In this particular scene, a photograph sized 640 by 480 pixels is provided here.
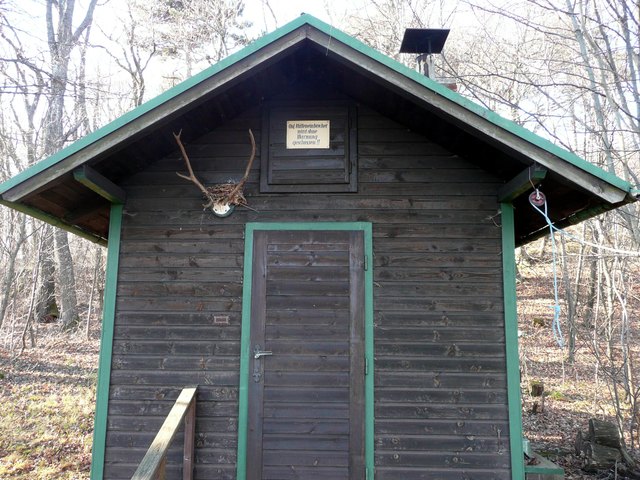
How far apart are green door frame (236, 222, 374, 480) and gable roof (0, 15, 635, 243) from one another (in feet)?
3.58

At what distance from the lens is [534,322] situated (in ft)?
46.6

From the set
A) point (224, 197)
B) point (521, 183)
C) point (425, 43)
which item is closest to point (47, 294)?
point (224, 197)

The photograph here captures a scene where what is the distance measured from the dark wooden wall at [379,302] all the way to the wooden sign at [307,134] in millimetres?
302

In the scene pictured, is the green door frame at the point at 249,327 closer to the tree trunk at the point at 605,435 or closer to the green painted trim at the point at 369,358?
the green painted trim at the point at 369,358

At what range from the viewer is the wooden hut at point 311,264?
392 centimetres

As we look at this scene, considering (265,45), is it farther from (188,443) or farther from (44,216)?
(188,443)

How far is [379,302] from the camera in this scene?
4.21 m

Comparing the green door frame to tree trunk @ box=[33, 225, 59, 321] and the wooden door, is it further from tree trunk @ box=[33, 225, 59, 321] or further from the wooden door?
tree trunk @ box=[33, 225, 59, 321]

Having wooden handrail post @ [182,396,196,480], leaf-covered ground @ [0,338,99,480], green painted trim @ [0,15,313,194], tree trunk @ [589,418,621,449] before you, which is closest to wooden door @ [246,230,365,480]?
wooden handrail post @ [182,396,196,480]

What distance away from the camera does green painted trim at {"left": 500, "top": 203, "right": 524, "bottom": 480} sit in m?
3.88

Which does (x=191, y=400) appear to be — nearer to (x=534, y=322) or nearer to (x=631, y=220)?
(x=631, y=220)

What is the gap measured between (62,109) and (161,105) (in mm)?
9442

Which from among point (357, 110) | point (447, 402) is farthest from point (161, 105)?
point (447, 402)

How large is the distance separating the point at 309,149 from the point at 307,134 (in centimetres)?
15
